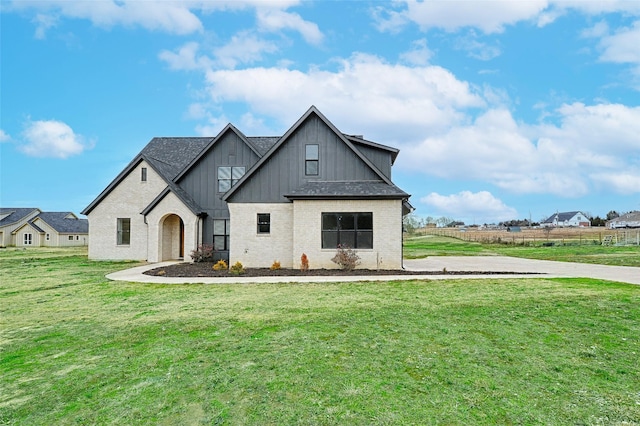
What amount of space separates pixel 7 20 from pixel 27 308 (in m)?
15.7

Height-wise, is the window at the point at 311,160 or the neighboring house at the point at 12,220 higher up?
the window at the point at 311,160

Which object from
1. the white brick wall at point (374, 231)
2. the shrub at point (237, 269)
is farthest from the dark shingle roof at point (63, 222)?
the white brick wall at point (374, 231)

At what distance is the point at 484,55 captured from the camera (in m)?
19.6

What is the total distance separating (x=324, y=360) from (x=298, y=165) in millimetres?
13329

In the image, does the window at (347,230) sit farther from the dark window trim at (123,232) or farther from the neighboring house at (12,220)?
the neighboring house at (12,220)

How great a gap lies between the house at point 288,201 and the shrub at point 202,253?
0.57 m

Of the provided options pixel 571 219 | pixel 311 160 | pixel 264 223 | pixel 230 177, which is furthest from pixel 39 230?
pixel 571 219

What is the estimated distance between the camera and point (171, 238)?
22.4 m

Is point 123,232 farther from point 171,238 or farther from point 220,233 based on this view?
point 220,233

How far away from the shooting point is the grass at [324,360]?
386 centimetres

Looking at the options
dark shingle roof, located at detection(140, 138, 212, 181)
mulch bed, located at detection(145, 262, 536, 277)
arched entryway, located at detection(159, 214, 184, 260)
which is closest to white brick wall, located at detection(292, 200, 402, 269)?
mulch bed, located at detection(145, 262, 536, 277)

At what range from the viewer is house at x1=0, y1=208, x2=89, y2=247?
4769 cm

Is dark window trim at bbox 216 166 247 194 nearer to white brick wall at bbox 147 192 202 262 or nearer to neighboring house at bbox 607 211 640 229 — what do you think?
white brick wall at bbox 147 192 202 262

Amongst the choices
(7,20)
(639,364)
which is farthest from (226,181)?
(639,364)
